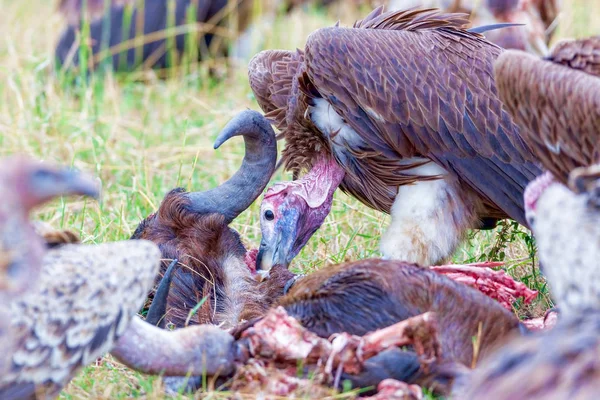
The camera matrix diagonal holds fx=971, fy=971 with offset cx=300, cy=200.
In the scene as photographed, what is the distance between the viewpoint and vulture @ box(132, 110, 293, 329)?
11.8ft

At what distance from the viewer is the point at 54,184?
92.3 inches

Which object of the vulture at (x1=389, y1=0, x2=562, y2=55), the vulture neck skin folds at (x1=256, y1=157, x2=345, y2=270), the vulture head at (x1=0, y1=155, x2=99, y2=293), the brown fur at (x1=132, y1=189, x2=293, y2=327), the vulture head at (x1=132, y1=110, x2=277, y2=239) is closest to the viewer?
the vulture head at (x1=0, y1=155, x2=99, y2=293)

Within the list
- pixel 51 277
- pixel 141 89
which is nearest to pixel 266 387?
pixel 51 277

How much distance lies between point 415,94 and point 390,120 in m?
0.15

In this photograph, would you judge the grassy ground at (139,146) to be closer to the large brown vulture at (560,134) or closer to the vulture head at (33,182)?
the vulture head at (33,182)

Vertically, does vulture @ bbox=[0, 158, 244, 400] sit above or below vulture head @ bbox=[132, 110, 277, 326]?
above

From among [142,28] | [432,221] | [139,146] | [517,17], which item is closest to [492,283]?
[432,221]

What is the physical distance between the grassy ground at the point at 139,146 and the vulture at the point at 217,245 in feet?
1.37

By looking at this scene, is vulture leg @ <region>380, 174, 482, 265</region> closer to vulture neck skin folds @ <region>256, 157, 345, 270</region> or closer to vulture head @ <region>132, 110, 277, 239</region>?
vulture neck skin folds @ <region>256, 157, 345, 270</region>

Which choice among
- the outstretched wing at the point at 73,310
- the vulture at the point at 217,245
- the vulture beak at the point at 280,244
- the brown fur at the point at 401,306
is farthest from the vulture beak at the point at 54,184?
the vulture beak at the point at 280,244

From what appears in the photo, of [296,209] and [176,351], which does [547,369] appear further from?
[296,209]

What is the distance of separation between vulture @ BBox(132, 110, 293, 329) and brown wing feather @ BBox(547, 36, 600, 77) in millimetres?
1309

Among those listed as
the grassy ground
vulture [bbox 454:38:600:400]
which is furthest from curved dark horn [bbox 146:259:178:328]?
vulture [bbox 454:38:600:400]

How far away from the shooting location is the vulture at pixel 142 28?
25.0 feet
